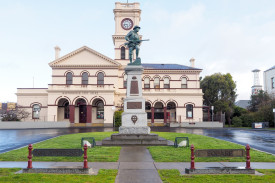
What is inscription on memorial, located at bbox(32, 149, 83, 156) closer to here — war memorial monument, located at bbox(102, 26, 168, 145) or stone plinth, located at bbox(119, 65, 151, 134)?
war memorial monument, located at bbox(102, 26, 168, 145)

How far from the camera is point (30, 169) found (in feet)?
24.9

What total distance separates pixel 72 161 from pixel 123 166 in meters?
2.31

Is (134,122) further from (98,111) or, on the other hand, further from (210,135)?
(98,111)

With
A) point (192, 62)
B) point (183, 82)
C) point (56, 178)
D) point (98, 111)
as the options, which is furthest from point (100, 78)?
point (56, 178)

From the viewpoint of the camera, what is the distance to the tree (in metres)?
44.7

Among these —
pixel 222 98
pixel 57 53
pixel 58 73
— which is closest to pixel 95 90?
pixel 58 73

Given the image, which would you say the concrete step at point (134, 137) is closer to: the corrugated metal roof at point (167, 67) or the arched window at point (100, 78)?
the arched window at point (100, 78)

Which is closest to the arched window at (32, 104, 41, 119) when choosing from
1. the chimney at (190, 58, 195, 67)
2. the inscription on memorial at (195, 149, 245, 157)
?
the chimney at (190, 58, 195, 67)

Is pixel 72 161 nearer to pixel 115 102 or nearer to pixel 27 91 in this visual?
pixel 115 102

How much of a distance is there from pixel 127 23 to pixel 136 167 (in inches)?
1445

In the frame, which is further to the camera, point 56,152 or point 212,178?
point 56,152

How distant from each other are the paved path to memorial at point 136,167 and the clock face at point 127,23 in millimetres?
33360

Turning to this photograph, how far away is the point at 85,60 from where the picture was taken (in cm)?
3797

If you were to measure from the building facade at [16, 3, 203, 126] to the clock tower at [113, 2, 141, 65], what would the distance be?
0.64ft
